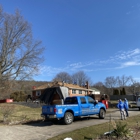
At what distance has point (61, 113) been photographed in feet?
39.9

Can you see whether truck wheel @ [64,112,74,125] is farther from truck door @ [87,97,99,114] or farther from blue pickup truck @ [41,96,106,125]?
truck door @ [87,97,99,114]

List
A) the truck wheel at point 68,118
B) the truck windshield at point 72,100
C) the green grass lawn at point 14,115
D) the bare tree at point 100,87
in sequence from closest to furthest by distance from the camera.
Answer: the truck wheel at point 68,118 < the green grass lawn at point 14,115 < the truck windshield at point 72,100 < the bare tree at point 100,87

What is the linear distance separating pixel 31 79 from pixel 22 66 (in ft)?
9.28

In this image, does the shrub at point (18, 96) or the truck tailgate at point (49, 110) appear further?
the shrub at point (18, 96)

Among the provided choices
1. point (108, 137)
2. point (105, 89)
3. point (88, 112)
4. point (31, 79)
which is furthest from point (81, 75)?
point (108, 137)

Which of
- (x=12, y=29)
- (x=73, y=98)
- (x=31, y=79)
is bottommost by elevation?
(x=73, y=98)

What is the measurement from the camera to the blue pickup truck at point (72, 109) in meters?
12.1

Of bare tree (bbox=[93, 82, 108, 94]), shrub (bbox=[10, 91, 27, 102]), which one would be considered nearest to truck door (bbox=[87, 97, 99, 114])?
shrub (bbox=[10, 91, 27, 102])

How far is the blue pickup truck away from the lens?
1209cm

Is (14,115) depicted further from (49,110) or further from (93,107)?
(93,107)

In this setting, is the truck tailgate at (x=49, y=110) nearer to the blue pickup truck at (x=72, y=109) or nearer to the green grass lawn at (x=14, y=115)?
the blue pickup truck at (x=72, y=109)

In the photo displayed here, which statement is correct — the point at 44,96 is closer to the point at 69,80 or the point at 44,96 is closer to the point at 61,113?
the point at 61,113

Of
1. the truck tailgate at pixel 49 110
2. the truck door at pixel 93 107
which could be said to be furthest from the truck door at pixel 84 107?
the truck tailgate at pixel 49 110

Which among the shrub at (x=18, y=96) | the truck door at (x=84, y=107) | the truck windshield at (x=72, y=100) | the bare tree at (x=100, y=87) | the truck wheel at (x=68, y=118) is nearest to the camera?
the truck wheel at (x=68, y=118)
